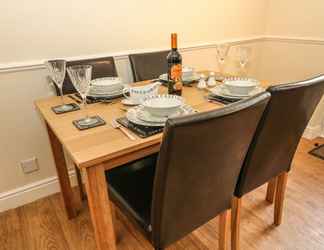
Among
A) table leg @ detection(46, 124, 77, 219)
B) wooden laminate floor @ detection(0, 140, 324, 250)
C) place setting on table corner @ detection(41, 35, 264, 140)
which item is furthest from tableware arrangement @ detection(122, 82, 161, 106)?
wooden laminate floor @ detection(0, 140, 324, 250)

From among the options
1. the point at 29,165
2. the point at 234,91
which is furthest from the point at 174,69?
the point at 29,165

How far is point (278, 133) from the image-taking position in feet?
3.64

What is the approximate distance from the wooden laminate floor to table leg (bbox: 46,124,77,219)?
0.28 feet

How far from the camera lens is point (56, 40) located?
5.49 feet

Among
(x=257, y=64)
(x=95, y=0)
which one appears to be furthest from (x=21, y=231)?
(x=257, y=64)

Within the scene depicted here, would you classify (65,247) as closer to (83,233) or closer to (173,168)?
Result: (83,233)

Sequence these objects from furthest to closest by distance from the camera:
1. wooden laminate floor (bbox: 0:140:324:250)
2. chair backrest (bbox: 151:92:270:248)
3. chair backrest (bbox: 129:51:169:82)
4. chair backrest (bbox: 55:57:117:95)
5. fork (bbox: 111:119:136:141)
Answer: chair backrest (bbox: 129:51:169:82) → chair backrest (bbox: 55:57:117:95) → wooden laminate floor (bbox: 0:140:324:250) → fork (bbox: 111:119:136:141) → chair backrest (bbox: 151:92:270:248)

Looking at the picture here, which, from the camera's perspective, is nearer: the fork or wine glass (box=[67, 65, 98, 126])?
the fork

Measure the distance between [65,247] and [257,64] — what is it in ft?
8.79

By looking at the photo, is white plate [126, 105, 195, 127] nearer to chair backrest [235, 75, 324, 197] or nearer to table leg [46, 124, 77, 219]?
chair backrest [235, 75, 324, 197]

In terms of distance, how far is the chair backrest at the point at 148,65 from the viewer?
1845 mm

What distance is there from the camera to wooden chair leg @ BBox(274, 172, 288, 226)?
1.44 meters

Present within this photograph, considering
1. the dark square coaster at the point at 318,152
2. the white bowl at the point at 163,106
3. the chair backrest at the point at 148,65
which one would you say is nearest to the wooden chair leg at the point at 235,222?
the white bowl at the point at 163,106

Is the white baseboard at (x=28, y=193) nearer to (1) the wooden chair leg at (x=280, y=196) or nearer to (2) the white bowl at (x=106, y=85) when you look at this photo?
(2) the white bowl at (x=106, y=85)
